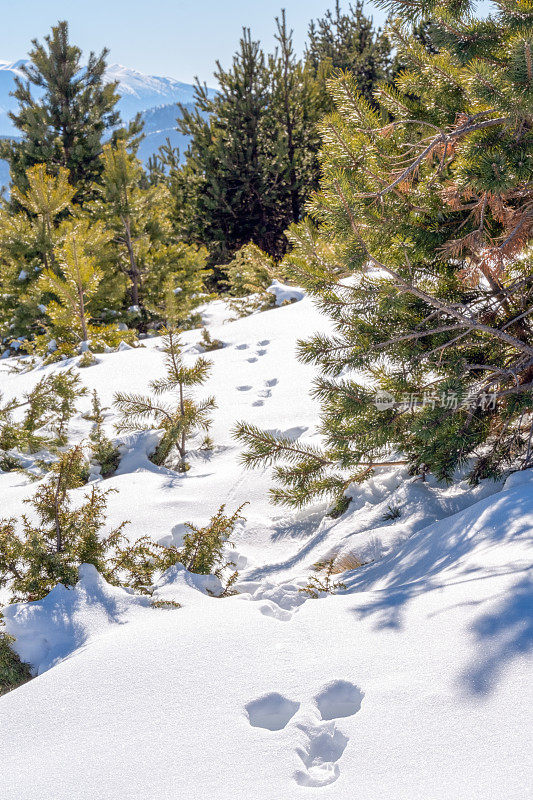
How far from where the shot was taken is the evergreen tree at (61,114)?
1244cm

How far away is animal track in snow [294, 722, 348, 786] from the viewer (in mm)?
989

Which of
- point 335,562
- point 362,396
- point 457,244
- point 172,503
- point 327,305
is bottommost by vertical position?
point 335,562

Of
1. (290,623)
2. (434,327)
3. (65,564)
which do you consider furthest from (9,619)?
(434,327)

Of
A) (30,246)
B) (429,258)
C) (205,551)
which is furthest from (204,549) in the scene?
(30,246)

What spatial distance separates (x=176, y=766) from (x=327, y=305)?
180 centimetres

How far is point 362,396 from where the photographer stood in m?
2.41

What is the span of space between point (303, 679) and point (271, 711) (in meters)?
0.12

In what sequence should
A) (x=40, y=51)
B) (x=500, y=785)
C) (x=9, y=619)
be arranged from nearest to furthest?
(x=500, y=785), (x=9, y=619), (x=40, y=51)

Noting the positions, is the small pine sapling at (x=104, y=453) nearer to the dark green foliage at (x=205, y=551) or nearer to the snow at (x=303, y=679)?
the dark green foliage at (x=205, y=551)

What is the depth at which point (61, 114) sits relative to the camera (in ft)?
42.0

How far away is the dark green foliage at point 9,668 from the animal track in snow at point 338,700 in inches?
42.9

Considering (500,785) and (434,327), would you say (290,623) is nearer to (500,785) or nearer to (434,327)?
(500,785)

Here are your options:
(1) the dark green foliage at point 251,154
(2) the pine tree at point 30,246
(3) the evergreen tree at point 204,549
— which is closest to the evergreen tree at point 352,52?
(1) the dark green foliage at point 251,154

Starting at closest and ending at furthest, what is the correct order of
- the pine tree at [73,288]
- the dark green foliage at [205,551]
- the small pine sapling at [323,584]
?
the small pine sapling at [323,584] < the dark green foliage at [205,551] < the pine tree at [73,288]
